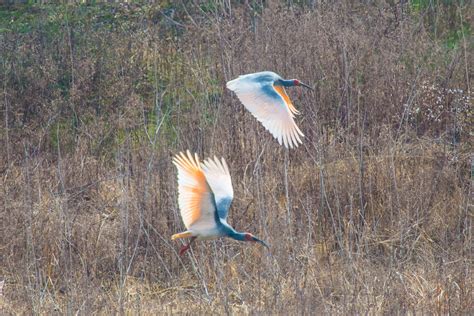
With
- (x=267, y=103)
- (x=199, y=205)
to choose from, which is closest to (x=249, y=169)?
(x=267, y=103)

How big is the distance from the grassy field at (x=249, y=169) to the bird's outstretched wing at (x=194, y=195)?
333 mm

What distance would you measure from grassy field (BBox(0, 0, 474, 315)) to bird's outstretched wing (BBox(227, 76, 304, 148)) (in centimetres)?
24

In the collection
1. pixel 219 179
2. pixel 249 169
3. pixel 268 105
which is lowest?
pixel 249 169

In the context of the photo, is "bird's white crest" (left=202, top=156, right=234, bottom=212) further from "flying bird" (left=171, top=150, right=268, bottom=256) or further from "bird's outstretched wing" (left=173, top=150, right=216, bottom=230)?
"bird's outstretched wing" (left=173, top=150, right=216, bottom=230)

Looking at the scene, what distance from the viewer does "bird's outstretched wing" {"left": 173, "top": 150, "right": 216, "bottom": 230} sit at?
491cm

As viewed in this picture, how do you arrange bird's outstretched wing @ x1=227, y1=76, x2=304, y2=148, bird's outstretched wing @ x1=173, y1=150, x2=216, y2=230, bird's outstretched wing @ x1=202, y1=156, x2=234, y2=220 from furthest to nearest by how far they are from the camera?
bird's outstretched wing @ x1=227, y1=76, x2=304, y2=148
bird's outstretched wing @ x1=202, y1=156, x2=234, y2=220
bird's outstretched wing @ x1=173, y1=150, x2=216, y2=230

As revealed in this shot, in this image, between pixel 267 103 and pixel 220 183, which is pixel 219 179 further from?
pixel 267 103

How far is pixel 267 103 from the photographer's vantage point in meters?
5.75

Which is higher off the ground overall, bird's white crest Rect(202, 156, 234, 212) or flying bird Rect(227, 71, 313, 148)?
flying bird Rect(227, 71, 313, 148)

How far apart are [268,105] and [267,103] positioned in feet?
0.05

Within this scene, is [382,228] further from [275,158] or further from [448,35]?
[448,35]

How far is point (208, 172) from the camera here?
542cm

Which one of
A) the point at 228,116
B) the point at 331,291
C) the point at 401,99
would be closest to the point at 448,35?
the point at 401,99

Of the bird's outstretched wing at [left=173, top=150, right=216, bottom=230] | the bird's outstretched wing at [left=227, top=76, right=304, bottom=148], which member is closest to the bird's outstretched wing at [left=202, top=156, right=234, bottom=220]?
the bird's outstretched wing at [left=173, top=150, right=216, bottom=230]
